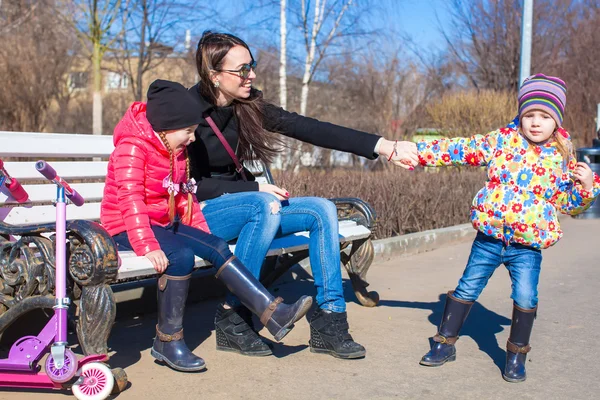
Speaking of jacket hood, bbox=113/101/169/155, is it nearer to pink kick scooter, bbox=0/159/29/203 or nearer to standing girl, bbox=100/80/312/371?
standing girl, bbox=100/80/312/371

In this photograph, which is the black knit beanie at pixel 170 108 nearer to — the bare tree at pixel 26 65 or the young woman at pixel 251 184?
the young woman at pixel 251 184

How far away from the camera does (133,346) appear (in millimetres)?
3814

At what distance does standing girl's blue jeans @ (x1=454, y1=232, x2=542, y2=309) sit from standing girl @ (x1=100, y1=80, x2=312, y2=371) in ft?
2.87

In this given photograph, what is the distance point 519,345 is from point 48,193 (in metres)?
2.62

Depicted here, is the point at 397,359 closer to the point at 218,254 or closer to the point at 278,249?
the point at 278,249

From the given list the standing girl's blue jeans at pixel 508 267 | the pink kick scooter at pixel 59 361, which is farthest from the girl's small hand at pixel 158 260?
the standing girl's blue jeans at pixel 508 267

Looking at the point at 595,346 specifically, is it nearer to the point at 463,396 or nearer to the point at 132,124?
the point at 463,396

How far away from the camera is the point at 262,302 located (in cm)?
333

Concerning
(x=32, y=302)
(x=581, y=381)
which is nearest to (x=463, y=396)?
(x=581, y=381)

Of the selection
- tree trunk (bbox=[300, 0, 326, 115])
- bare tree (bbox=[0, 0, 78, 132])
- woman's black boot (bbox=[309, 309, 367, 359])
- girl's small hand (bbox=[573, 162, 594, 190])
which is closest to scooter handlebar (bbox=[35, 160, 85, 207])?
woman's black boot (bbox=[309, 309, 367, 359])

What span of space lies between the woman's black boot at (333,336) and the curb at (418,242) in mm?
2839

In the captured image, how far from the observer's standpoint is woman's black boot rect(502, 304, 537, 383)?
11.1 feet

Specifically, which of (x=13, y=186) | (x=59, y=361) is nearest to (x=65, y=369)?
(x=59, y=361)

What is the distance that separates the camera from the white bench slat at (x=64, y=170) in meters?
3.87
